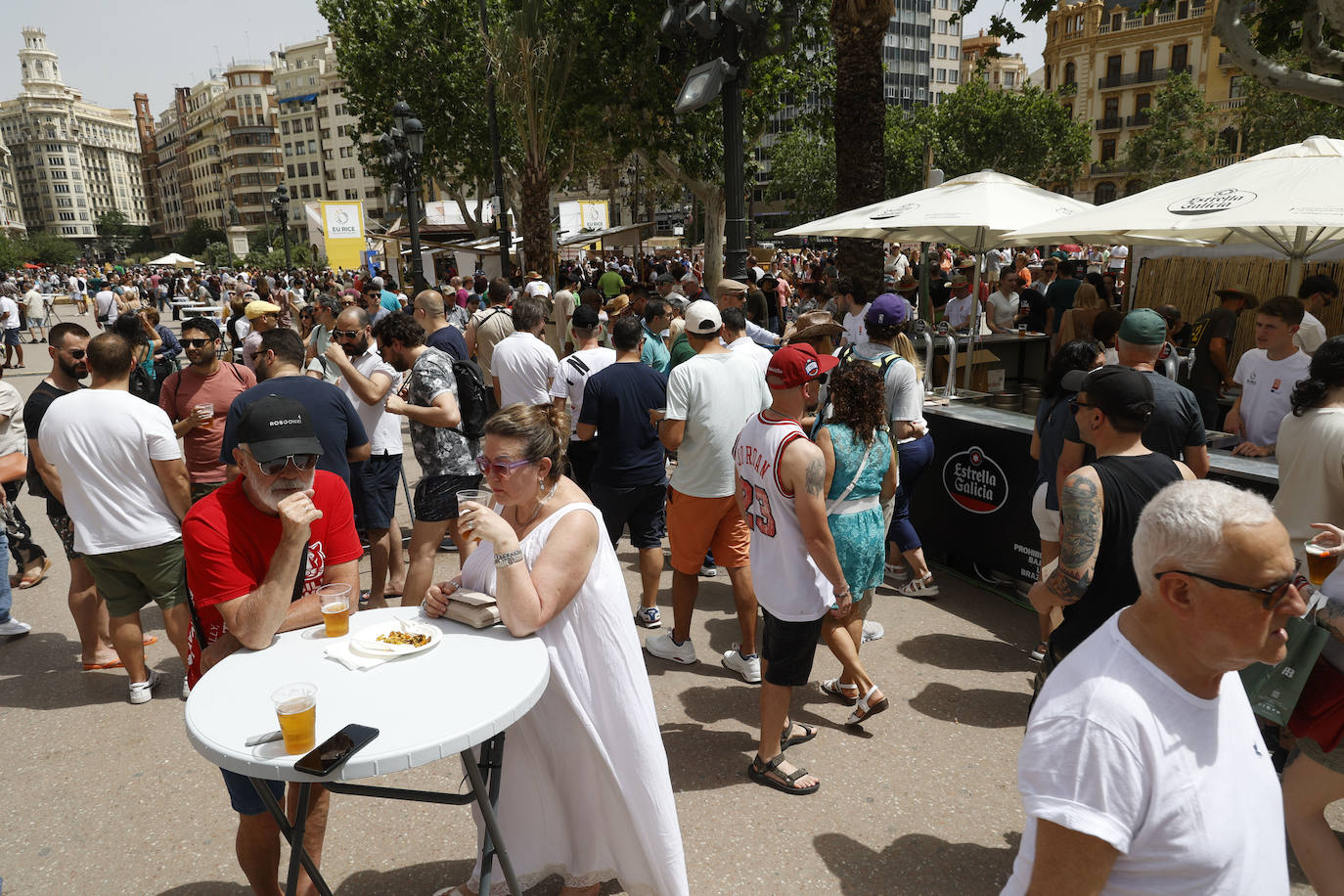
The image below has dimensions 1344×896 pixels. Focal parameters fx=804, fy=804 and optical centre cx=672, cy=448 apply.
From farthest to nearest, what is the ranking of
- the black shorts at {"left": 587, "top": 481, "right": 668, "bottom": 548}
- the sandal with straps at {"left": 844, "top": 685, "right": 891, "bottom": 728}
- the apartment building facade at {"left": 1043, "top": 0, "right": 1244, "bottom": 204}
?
the apartment building facade at {"left": 1043, "top": 0, "right": 1244, "bottom": 204} → the black shorts at {"left": 587, "top": 481, "right": 668, "bottom": 548} → the sandal with straps at {"left": 844, "top": 685, "right": 891, "bottom": 728}

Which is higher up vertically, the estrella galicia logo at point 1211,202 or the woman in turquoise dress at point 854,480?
the estrella galicia logo at point 1211,202

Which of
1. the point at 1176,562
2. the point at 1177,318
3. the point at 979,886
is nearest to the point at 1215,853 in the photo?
the point at 1176,562

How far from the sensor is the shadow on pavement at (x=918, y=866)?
9.35ft

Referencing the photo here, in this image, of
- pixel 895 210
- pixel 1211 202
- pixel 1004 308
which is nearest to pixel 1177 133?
pixel 1004 308

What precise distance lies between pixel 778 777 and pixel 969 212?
5.95 meters

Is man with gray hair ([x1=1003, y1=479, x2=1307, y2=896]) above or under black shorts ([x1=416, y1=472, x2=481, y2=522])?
above

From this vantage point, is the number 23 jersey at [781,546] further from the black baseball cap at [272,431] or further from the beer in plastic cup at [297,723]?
the beer in plastic cup at [297,723]

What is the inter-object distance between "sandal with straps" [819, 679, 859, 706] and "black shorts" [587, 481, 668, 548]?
1.32m

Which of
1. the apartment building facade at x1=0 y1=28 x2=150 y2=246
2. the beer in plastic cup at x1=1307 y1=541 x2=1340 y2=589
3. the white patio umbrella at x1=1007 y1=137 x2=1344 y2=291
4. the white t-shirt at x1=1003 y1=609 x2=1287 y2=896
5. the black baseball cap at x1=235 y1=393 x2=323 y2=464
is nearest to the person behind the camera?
the white t-shirt at x1=1003 y1=609 x2=1287 y2=896

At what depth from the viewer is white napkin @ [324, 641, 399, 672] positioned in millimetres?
2193

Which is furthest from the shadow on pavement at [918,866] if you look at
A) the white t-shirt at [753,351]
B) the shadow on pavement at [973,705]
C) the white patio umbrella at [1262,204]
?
the white patio umbrella at [1262,204]

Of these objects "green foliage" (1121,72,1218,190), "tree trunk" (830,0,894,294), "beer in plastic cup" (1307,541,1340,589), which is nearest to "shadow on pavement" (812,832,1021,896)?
"beer in plastic cup" (1307,541,1340,589)

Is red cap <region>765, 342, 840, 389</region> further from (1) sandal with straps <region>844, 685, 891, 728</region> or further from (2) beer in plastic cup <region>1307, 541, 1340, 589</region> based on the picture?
(2) beer in plastic cup <region>1307, 541, 1340, 589</region>

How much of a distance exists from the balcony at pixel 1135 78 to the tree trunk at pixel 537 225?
52.0 m
